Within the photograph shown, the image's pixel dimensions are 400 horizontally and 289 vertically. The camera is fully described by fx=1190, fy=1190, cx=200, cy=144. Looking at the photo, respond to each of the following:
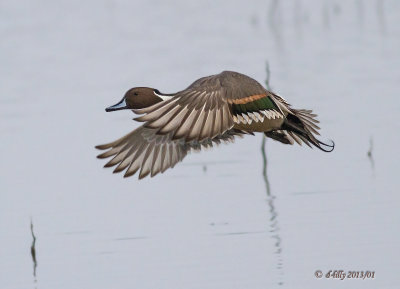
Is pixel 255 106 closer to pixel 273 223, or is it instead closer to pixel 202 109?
pixel 202 109

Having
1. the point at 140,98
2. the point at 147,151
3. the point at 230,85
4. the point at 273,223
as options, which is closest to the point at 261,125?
the point at 230,85

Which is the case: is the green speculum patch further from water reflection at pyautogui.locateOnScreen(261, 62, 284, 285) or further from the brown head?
water reflection at pyautogui.locateOnScreen(261, 62, 284, 285)

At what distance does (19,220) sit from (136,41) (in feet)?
29.6

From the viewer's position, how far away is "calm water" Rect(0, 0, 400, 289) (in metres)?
8.33

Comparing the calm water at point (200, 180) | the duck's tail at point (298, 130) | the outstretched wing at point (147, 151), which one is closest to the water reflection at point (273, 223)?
the calm water at point (200, 180)

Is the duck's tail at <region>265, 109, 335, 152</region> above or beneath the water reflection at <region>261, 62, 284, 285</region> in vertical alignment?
above

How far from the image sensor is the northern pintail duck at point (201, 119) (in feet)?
22.9

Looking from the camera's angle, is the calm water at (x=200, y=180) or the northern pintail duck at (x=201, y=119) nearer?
the northern pintail duck at (x=201, y=119)

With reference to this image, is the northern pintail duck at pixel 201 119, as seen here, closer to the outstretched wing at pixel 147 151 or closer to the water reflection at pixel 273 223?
Result: the outstretched wing at pixel 147 151

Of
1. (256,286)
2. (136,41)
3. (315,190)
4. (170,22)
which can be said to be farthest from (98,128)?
(170,22)

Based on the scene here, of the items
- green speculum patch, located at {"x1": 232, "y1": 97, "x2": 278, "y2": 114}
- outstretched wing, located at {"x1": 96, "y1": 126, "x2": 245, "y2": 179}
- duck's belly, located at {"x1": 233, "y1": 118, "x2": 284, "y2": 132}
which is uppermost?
green speculum patch, located at {"x1": 232, "y1": 97, "x2": 278, "y2": 114}

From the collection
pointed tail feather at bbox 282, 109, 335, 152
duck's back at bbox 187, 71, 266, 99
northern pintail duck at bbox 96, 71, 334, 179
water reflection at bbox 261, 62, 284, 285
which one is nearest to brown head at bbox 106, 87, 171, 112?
northern pintail duck at bbox 96, 71, 334, 179

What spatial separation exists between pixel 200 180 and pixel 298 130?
8.11ft

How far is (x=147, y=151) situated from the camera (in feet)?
26.7
